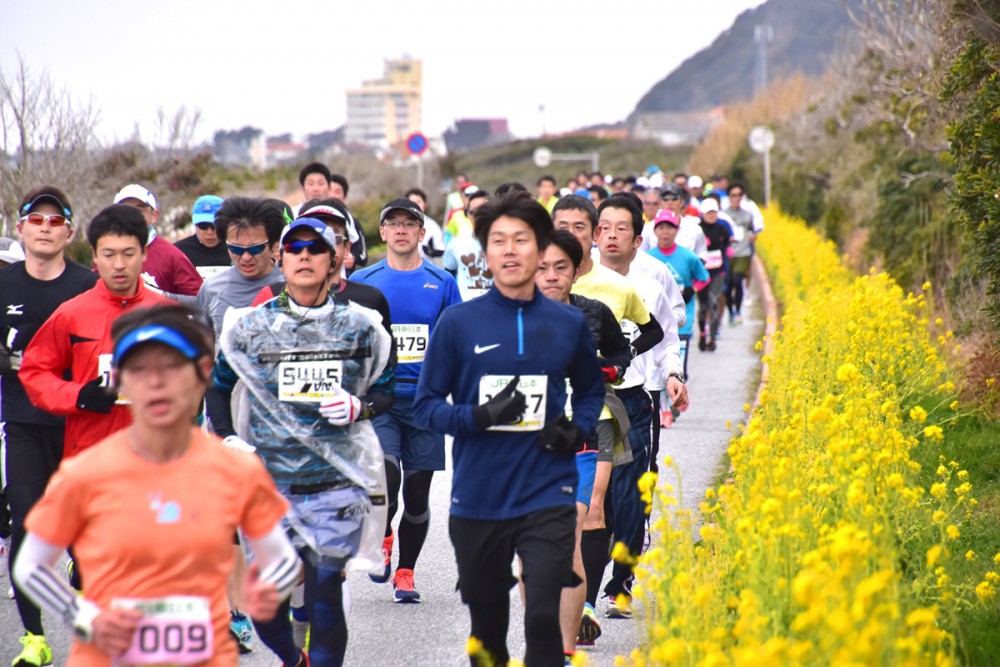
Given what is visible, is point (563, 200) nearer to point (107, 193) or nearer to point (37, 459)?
point (37, 459)

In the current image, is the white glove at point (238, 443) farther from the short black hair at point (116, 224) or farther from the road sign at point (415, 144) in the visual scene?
the road sign at point (415, 144)

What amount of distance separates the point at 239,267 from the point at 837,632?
4349 millimetres

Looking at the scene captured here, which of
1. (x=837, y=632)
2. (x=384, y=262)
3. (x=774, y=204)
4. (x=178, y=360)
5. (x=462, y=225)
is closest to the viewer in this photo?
(x=837, y=632)

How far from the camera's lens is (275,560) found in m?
3.91

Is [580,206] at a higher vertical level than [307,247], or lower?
higher

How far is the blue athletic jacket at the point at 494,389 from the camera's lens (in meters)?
4.93

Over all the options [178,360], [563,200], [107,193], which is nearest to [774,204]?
[107,193]

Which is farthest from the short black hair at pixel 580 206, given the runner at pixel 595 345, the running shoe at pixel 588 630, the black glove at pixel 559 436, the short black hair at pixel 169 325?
the short black hair at pixel 169 325

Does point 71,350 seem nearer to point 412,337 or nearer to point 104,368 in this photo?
point 104,368

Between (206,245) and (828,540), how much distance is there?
5.15 metres

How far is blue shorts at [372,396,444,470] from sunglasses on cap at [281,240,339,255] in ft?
6.84

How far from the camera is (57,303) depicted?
660 centimetres

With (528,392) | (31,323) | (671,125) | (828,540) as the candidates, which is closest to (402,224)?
(31,323)

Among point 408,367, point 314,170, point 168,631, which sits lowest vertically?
point 168,631
